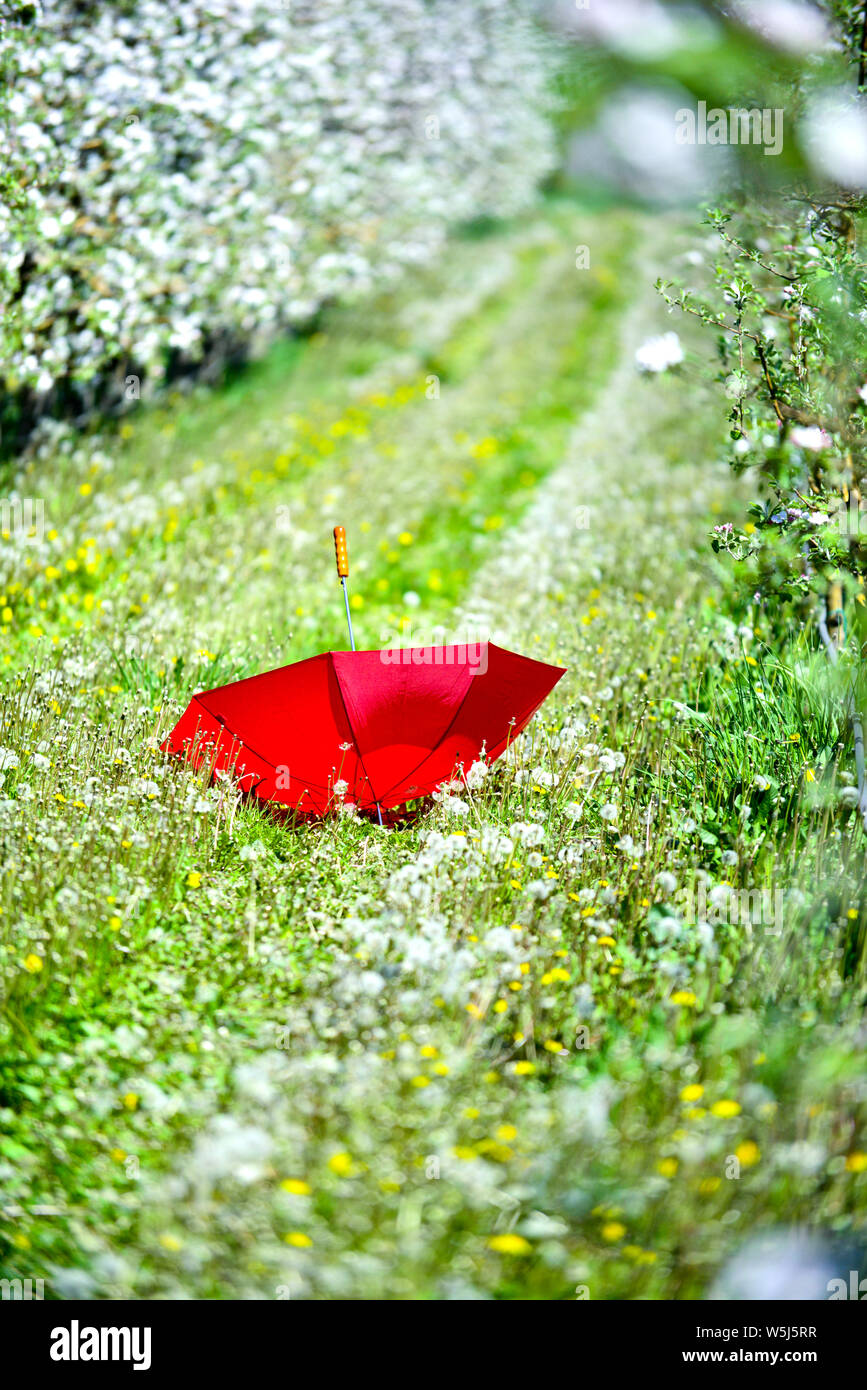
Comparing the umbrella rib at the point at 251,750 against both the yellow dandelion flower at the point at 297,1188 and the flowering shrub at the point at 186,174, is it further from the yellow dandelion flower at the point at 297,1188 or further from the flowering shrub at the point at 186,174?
the flowering shrub at the point at 186,174

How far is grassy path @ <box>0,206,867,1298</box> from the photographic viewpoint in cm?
242

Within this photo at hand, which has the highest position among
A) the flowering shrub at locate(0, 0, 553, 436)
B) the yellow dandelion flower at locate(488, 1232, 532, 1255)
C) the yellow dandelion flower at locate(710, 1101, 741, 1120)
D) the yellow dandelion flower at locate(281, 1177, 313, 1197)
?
the flowering shrub at locate(0, 0, 553, 436)

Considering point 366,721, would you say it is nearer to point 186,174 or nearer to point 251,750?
point 251,750

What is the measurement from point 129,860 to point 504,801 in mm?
1587

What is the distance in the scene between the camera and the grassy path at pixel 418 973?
7.93 feet

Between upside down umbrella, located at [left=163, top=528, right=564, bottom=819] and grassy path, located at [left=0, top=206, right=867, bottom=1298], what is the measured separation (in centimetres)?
22

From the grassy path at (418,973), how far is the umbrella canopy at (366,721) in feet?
0.72

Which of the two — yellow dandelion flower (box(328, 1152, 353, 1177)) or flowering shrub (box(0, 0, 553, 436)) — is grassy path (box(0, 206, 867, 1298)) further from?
flowering shrub (box(0, 0, 553, 436))

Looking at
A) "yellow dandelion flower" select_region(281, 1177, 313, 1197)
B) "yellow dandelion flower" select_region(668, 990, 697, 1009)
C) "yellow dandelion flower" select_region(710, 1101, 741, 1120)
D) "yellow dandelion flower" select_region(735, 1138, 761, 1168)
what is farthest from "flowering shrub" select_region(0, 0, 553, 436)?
"yellow dandelion flower" select_region(281, 1177, 313, 1197)

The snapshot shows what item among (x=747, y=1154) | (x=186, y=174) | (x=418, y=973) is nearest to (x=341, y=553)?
(x=418, y=973)

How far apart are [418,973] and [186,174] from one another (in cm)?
793

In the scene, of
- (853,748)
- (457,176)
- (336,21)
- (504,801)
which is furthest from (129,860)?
(457,176)

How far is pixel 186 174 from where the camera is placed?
8.48m

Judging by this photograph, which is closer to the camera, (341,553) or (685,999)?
(685,999)
